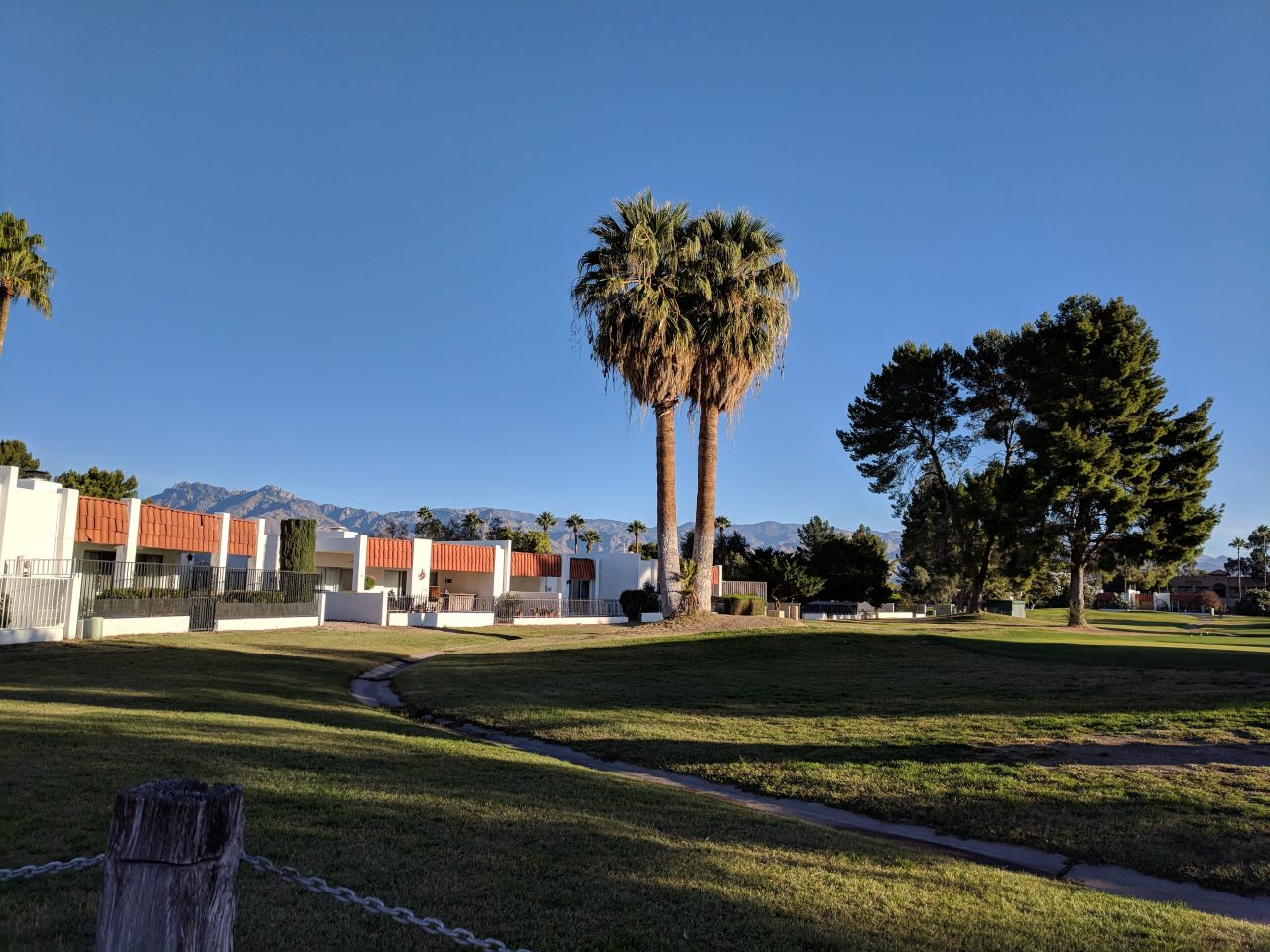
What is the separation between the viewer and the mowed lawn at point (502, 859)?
4562 mm

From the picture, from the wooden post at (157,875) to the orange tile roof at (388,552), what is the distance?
45295 millimetres

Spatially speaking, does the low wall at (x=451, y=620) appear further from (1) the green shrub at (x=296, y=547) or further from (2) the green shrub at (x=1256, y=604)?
(2) the green shrub at (x=1256, y=604)

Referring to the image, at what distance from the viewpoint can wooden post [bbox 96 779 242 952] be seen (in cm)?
260

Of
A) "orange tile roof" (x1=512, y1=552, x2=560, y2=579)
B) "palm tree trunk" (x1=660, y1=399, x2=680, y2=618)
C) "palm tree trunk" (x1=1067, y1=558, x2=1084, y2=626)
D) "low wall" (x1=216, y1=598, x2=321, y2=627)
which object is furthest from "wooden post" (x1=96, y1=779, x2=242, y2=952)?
"orange tile roof" (x1=512, y1=552, x2=560, y2=579)

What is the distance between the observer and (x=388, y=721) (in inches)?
488

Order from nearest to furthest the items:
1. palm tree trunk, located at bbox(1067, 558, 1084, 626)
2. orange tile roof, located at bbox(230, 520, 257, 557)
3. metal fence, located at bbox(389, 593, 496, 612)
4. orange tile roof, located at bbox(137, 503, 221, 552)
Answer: orange tile roof, located at bbox(137, 503, 221, 552)
orange tile roof, located at bbox(230, 520, 257, 557)
metal fence, located at bbox(389, 593, 496, 612)
palm tree trunk, located at bbox(1067, 558, 1084, 626)

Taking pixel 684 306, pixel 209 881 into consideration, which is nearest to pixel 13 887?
pixel 209 881

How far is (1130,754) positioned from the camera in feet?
Result: 33.3

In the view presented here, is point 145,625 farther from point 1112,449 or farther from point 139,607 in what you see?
point 1112,449

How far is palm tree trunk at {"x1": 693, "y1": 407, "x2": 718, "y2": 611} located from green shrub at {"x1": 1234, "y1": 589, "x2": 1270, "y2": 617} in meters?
71.1

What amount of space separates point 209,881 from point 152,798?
324 mm

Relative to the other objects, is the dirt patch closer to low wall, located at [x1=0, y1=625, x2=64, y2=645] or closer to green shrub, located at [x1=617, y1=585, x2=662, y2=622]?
low wall, located at [x1=0, y1=625, x2=64, y2=645]

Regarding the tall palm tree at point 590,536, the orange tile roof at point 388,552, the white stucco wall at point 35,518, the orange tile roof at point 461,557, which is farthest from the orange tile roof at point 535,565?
the tall palm tree at point 590,536

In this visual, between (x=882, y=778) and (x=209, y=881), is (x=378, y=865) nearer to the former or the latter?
(x=209, y=881)
